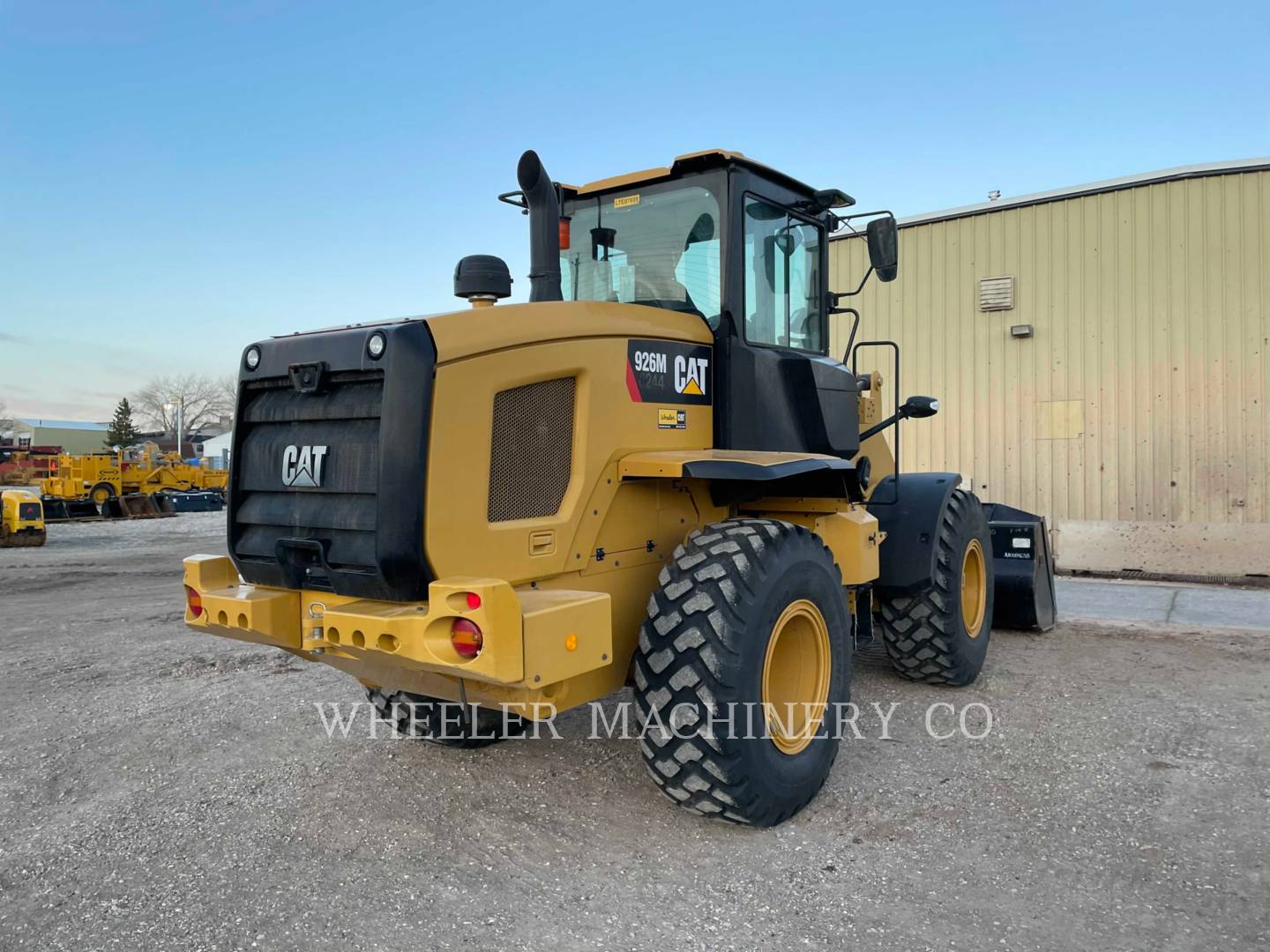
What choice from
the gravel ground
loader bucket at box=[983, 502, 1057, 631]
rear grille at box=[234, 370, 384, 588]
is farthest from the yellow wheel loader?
loader bucket at box=[983, 502, 1057, 631]

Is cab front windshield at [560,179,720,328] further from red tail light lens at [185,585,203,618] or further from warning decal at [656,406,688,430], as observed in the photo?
red tail light lens at [185,585,203,618]

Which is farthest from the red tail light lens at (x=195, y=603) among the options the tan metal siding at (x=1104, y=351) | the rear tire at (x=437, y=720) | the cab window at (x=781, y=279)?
the tan metal siding at (x=1104, y=351)

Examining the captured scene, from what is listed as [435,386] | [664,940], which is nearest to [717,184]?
[435,386]

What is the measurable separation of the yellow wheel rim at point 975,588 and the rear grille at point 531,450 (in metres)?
3.53

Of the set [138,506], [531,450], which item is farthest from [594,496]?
[138,506]

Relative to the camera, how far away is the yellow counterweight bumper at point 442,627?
2.92 metres

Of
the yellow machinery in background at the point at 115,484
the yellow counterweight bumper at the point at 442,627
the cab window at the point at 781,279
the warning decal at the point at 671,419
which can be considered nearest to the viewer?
the yellow counterweight bumper at the point at 442,627

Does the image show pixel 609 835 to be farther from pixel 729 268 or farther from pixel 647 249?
pixel 647 249

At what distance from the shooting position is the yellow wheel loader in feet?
57.3

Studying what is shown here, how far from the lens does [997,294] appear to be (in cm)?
1155

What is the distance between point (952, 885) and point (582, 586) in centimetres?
169

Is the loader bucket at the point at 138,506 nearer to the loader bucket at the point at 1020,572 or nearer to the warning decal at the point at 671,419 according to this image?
the loader bucket at the point at 1020,572

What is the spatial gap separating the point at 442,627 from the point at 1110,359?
10.2 m

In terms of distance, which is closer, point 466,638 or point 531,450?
point 466,638
